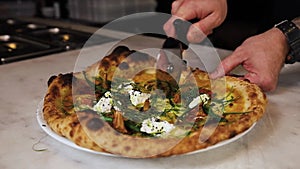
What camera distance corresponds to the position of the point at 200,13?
3.90 ft

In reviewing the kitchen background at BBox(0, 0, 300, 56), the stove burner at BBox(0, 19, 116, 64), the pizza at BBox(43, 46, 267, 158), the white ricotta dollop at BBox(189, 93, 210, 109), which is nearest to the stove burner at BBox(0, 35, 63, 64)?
the stove burner at BBox(0, 19, 116, 64)

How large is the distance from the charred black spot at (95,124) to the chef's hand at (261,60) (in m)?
0.34

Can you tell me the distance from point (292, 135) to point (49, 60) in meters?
0.82

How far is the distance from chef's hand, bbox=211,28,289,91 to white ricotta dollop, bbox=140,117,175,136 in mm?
295

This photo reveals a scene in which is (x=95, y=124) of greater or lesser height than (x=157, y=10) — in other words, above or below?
above

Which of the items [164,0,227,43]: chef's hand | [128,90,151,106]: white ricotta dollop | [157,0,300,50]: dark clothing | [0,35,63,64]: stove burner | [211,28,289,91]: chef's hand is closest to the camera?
[128,90,151,106]: white ricotta dollop

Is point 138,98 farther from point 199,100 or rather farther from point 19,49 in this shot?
point 19,49

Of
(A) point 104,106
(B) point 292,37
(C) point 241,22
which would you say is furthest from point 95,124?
(C) point 241,22

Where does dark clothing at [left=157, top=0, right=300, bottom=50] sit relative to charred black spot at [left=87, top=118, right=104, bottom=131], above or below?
below

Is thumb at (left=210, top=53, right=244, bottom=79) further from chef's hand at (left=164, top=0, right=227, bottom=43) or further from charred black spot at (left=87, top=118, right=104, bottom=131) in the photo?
charred black spot at (left=87, top=118, right=104, bottom=131)

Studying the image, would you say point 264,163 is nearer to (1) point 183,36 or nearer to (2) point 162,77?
(2) point 162,77

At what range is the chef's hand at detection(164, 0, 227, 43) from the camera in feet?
3.74

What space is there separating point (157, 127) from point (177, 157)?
6cm

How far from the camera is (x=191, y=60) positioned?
111cm
